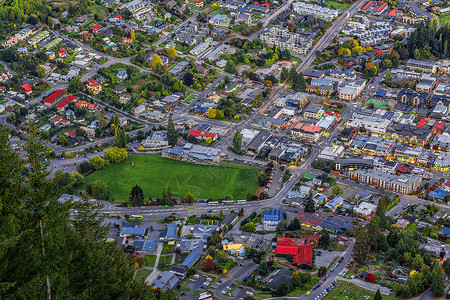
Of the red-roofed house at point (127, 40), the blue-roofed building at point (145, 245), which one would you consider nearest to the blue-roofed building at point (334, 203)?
the blue-roofed building at point (145, 245)

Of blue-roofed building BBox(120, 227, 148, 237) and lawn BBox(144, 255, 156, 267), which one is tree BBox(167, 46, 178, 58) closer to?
blue-roofed building BBox(120, 227, 148, 237)

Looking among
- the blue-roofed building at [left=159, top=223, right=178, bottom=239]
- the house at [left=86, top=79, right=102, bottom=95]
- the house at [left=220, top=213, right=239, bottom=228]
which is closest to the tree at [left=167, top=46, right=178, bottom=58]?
the house at [left=86, top=79, right=102, bottom=95]

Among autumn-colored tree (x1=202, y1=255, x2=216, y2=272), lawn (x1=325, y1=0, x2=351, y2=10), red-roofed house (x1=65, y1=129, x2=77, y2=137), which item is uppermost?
lawn (x1=325, y1=0, x2=351, y2=10)

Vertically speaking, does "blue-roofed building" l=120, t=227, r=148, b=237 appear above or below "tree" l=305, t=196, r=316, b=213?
below

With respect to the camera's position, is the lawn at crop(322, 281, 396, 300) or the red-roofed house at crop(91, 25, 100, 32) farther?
the red-roofed house at crop(91, 25, 100, 32)

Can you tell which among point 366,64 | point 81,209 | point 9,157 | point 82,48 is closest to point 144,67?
point 82,48

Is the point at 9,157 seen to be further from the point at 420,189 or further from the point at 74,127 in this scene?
the point at 74,127

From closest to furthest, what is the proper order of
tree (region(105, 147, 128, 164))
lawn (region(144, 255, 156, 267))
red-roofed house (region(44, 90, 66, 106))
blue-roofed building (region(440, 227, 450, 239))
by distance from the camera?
1. lawn (region(144, 255, 156, 267))
2. blue-roofed building (region(440, 227, 450, 239))
3. tree (region(105, 147, 128, 164))
4. red-roofed house (region(44, 90, 66, 106))
